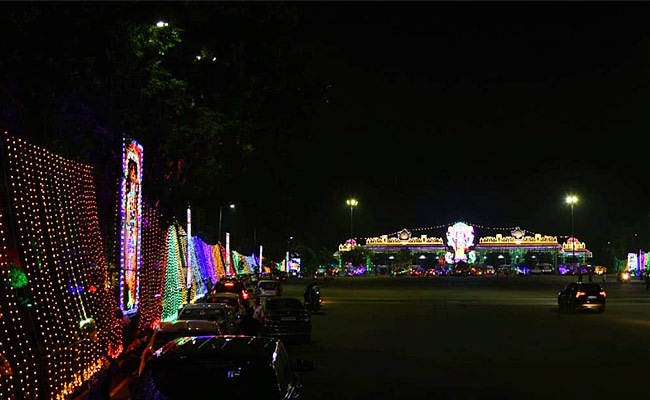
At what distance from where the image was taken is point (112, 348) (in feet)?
56.7

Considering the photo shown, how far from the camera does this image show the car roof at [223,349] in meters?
7.61

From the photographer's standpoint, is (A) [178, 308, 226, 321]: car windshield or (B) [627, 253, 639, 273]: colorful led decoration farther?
(B) [627, 253, 639, 273]: colorful led decoration

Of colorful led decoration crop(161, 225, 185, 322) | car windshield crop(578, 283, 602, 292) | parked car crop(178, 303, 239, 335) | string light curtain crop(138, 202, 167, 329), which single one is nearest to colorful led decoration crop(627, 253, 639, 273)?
car windshield crop(578, 283, 602, 292)

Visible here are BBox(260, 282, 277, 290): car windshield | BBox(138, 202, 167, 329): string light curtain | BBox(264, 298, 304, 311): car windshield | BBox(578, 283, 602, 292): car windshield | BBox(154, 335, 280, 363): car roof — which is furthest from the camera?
BBox(260, 282, 277, 290): car windshield

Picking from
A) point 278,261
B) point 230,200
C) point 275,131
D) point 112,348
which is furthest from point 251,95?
point 278,261

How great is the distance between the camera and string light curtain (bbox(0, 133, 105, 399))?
1109 cm

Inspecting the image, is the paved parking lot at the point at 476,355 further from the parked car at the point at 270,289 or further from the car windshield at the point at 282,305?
the parked car at the point at 270,289

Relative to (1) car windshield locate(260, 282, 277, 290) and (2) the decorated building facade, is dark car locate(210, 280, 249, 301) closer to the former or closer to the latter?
(1) car windshield locate(260, 282, 277, 290)

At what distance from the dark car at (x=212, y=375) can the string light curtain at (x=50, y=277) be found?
125 inches

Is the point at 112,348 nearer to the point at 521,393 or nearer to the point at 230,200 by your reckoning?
the point at 521,393

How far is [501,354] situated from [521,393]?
6173 mm

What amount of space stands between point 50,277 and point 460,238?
138077mm

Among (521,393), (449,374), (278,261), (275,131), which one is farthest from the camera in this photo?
(278,261)

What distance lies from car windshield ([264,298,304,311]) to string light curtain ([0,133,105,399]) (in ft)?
24.8
